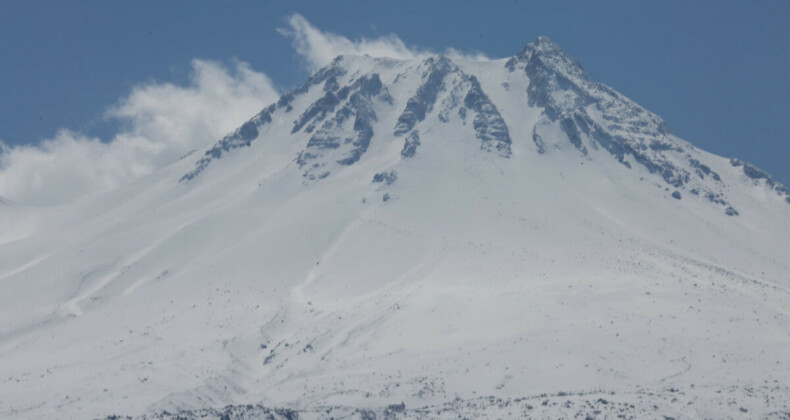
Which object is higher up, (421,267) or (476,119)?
(476,119)

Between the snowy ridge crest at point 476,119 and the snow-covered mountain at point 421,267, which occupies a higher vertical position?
the snowy ridge crest at point 476,119

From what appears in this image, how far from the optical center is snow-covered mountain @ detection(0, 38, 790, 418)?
207 feet

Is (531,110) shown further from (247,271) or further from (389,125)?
(247,271)

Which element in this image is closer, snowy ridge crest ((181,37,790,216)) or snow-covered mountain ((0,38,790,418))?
snow-covered mountain ((0,38,790,418))

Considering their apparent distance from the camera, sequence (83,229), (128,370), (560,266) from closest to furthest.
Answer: (128,370) < (560,266) < (83,229)

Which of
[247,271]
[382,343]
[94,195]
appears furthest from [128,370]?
[94,195]

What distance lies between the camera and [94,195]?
175000 millimetres

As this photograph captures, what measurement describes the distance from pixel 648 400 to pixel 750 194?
119m

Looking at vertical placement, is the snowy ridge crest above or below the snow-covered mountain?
above

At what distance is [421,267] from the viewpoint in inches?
4023

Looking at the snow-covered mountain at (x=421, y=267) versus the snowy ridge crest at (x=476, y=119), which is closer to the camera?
the snow-covered mountain at (x=421, y=267)

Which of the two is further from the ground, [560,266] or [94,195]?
[94,195]

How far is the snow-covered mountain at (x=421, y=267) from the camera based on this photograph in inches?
2479

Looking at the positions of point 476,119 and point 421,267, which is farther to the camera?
point 476,119
